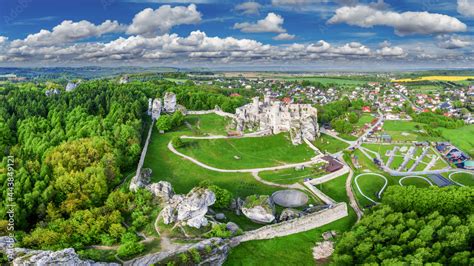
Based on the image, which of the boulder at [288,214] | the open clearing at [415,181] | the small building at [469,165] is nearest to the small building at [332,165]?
the open clearing at [415,181]

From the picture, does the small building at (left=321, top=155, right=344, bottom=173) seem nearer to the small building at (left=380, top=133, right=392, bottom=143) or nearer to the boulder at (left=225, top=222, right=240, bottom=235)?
the boulder at (left=225, top=222, right=240, bottom=235)

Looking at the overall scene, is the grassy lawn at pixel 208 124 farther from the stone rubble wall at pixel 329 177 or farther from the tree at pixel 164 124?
the stone rubble wall at pixel 329 177

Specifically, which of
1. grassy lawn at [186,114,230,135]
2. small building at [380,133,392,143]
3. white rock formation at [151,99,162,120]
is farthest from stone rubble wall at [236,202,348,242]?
white rock formation at [151,99,162,120]

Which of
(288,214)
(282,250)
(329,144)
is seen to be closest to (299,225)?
(288,214)

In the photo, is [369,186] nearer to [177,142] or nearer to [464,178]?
[464,178]

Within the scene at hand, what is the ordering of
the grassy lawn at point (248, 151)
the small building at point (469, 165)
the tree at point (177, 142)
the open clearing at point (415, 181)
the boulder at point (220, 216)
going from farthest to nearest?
the tree at point (177, 142)
the small building at point (469, 165)
the grassy lawn at point (248, 151)
the open clearing at point (415, 181)
the boulder at point (220, 216)

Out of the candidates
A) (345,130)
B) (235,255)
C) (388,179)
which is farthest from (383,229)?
(345,130)

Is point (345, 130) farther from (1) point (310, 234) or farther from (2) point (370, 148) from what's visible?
(1) point (310, 234)
